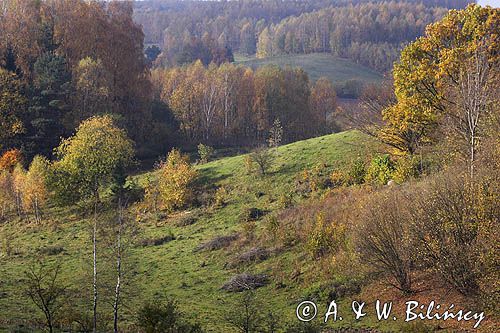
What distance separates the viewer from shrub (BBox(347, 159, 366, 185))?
3256 centimetres

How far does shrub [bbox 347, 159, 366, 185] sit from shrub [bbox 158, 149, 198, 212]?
13.2 m

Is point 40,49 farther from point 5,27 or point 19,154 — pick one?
point 19,154

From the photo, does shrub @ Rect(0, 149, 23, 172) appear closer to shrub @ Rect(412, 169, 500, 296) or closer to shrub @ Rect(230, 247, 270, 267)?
shrub @ Rect(230, 247, 270, 267)

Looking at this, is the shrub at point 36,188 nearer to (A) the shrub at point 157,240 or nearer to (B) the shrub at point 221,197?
(A) the shrub at point 157,240

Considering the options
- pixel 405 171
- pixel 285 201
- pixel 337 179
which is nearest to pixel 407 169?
pixel 405 171

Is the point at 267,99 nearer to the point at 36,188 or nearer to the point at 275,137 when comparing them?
the point at 275,137

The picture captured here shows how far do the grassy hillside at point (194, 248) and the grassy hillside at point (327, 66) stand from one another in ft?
274

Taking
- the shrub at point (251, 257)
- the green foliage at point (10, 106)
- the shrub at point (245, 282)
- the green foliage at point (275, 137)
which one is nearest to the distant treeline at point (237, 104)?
the green foliage at point (275, 137)

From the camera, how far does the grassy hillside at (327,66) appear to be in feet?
432

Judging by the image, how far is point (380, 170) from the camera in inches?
1209

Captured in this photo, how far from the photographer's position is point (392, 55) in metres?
148
